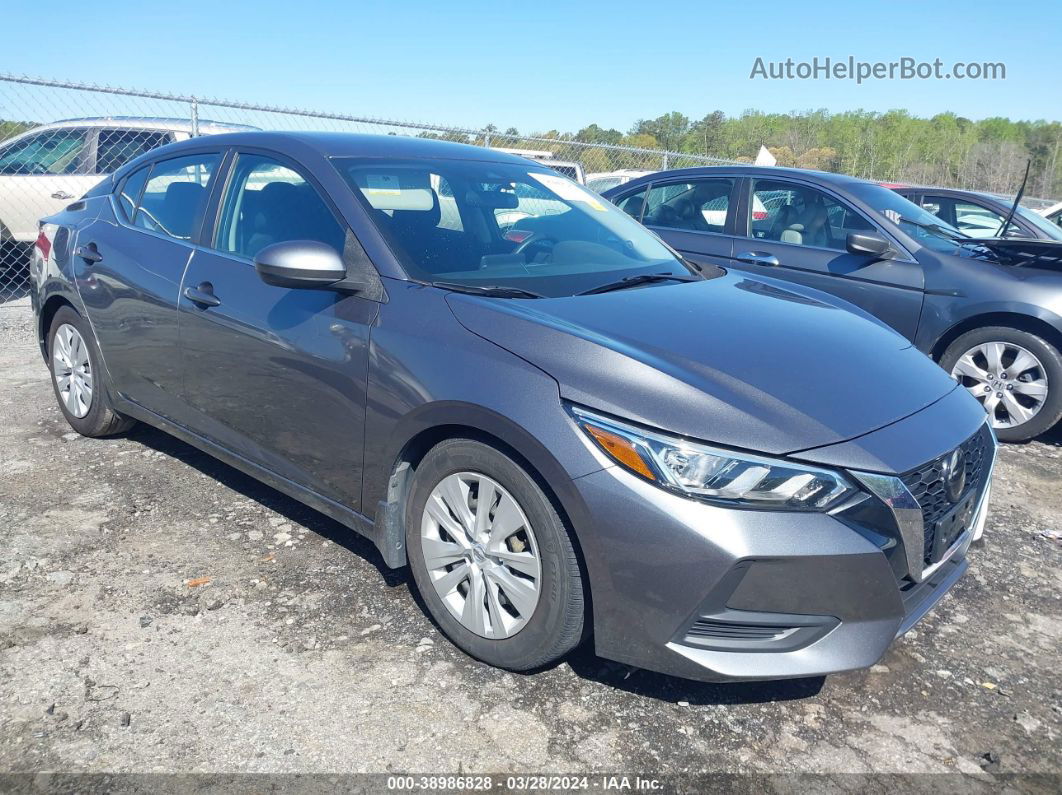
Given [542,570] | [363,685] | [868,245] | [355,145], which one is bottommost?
[363,685]

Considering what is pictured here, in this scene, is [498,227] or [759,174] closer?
[498,227]

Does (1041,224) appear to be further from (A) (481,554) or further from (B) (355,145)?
(A) (481,554)

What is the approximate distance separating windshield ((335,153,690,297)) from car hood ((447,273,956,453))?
240 mm

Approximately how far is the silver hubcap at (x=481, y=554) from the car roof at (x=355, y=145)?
1.52 meters

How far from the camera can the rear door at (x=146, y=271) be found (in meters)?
3.66

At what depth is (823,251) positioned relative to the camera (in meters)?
5.90

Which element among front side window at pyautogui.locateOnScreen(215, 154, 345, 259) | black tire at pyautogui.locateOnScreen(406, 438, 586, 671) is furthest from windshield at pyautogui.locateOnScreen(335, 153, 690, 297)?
black tire at pyautogui.locateOnScreen(406, 438, 586, 671)

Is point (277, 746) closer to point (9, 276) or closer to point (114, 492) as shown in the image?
point (114, 492)

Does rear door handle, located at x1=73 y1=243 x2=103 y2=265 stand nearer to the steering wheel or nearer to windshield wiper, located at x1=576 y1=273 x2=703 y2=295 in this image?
the steering wheel

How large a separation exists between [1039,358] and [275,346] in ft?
15.2

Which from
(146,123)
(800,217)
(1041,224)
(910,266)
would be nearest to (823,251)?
(800,217)

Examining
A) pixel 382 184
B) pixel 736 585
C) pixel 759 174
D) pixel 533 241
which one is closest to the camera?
pixel 736 585

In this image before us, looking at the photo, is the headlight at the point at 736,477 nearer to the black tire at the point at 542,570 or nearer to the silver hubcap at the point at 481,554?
the black tire at the point at 542,570

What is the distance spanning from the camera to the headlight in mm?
2146
